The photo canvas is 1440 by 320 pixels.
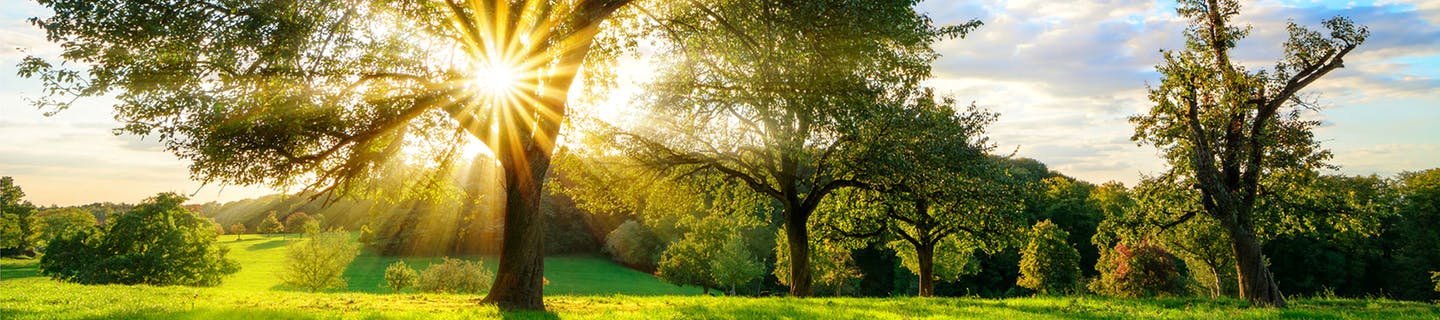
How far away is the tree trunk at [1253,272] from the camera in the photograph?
20.9m

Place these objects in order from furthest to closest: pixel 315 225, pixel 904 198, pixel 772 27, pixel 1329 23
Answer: pixel 315 225, pixel 904 198, pixel 1329 23, pixel 772 27

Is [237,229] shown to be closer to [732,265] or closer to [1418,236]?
[732,265]

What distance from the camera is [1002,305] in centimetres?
1859

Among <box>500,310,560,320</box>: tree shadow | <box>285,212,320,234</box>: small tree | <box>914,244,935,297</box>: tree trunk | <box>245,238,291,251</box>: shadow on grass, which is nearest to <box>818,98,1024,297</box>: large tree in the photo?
<box>914,244,935,297</box>: tree trunk

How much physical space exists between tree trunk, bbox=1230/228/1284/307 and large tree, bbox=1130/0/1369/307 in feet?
0.08

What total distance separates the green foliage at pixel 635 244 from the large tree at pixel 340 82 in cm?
6351

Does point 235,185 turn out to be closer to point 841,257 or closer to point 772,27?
point 772,27

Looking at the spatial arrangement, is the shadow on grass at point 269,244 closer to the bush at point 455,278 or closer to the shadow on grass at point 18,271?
the shadow on grass at point 18,271

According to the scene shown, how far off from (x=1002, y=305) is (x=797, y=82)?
8374 mm

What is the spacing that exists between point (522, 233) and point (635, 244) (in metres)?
66.1

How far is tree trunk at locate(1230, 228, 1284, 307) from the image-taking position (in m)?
20.9

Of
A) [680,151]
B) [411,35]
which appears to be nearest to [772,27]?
[411,35]

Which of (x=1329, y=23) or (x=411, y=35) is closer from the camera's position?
(x=411, y=35)

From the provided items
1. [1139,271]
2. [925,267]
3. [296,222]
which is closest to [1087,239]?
[1139,271]
